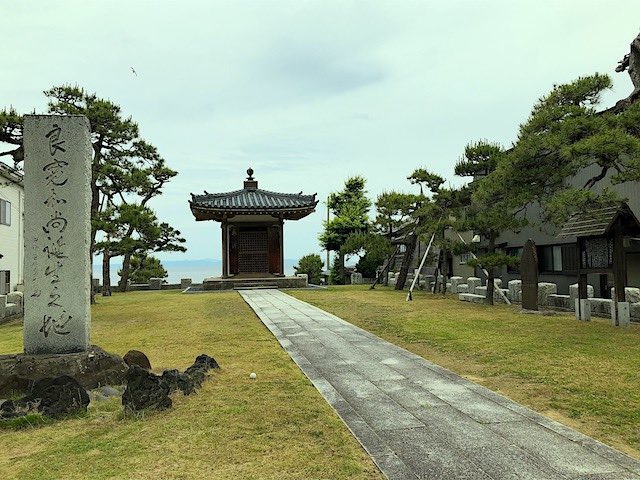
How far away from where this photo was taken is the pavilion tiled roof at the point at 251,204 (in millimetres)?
27891

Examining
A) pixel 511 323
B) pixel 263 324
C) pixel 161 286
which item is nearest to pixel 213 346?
pixel 263 324

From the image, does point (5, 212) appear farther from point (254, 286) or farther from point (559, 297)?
point (559, 297)

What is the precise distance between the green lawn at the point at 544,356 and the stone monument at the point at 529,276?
58 centimetres

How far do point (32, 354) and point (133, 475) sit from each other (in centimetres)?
387

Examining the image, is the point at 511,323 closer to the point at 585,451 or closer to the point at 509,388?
the point at 509,388

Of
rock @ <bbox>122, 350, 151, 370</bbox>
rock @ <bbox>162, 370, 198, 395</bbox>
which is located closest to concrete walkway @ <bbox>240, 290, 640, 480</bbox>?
rock @ <bbox>162, 370, 198, 395</bbox>

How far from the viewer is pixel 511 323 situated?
12375mm

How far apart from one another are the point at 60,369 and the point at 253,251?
76.6 ft

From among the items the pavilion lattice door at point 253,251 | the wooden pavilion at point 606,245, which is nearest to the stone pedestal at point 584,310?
the wooden pavilion at point 606,245

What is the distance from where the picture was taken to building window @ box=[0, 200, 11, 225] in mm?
24233

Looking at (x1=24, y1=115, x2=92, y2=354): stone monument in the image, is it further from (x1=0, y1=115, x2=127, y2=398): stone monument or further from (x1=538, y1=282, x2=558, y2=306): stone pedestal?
(x1=538, y1=282, x2=558, y2=306): stone pedestal

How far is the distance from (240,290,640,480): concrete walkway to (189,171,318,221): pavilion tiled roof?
20508 millimetres

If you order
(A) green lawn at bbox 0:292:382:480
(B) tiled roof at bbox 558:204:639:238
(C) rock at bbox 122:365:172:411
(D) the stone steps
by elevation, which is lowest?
(A) green lawn at bbox 0:292:382:480

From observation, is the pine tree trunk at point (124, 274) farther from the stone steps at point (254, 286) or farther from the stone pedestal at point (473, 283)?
the stone pedestal at point (473, 283)
